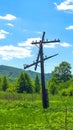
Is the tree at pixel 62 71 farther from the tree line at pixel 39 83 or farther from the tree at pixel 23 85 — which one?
the tree at pixel 23 85

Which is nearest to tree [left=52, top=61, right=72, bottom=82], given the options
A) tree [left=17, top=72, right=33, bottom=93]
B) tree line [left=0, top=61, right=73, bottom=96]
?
tree line [left=0, top=61, right=73, bottom=96]

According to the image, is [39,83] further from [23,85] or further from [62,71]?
[62,71]

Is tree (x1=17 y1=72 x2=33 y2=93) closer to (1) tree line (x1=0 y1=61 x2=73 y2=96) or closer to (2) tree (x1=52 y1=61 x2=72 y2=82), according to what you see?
(1) tree line (x1=0 y1=61 x2=73 y2=96)

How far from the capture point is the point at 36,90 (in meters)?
104

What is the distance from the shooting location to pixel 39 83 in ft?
353

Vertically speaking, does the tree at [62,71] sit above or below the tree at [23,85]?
above

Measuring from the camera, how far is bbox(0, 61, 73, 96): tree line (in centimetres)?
9139

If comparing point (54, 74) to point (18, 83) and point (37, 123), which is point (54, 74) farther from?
point (37, 123)

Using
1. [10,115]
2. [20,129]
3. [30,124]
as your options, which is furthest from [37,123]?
[10,115]

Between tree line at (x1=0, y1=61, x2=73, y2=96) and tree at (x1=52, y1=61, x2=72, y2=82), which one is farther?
tree at (x1=52, y1=61, x2=72, y2=82)

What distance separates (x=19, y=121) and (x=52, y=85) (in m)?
75.8

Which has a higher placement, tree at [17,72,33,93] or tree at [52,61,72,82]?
tree at [52,61,72,82]

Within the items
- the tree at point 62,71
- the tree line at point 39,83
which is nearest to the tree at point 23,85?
the tree line at point 39,83

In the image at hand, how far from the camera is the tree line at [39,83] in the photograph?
91394mm
